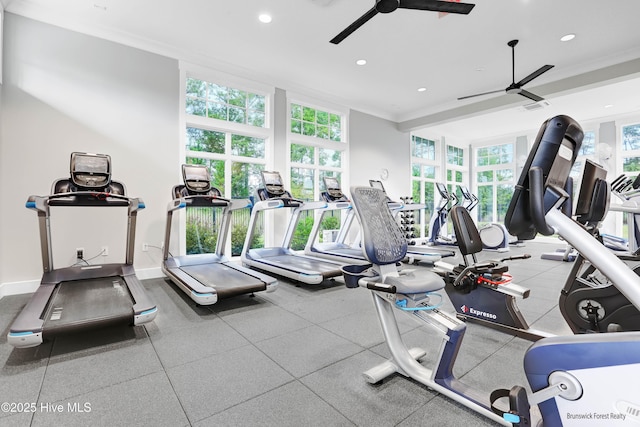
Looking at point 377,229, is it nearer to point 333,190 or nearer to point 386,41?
point 333,190

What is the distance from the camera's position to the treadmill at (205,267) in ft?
10.8

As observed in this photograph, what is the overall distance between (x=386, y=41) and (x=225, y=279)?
442cm

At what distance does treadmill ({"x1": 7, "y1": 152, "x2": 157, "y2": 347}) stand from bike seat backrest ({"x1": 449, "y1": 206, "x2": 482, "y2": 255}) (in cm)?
272

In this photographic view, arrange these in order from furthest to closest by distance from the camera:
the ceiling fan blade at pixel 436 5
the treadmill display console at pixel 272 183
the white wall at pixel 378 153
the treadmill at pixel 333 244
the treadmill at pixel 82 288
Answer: the white wall at pixel 378 153
the treadmill at pixel 333 244
the treadmill display console at pixel 272 183
the ceiling fan blade at pixel 436 5
the treadmill at pixel 82 288

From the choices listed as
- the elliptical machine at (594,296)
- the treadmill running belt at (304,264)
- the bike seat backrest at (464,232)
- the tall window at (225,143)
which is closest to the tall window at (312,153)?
the tall window at (225,143)

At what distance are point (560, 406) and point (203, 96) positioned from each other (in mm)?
6089

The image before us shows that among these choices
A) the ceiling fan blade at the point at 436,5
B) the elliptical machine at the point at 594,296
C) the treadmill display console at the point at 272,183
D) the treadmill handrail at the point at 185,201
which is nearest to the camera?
the elliptical machine at the point at 594,296

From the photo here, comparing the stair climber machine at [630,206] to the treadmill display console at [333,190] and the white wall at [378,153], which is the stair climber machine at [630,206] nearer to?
the treadmill display console at [333,190]

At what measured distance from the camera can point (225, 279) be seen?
12.0 feet

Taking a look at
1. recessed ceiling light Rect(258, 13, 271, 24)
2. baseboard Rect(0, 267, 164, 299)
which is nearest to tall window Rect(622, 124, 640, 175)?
recessed ceiling light Rect(258, 13, 271, 24)

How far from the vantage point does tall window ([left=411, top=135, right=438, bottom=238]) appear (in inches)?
388

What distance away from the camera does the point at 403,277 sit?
1797mm

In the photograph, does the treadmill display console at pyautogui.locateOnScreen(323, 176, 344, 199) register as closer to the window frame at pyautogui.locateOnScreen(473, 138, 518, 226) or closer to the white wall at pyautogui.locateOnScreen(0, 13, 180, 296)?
the white wall at pyautogui.locateOnScreen(0, 13, 180, 296)

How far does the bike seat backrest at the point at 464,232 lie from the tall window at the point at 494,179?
9.72 meters
